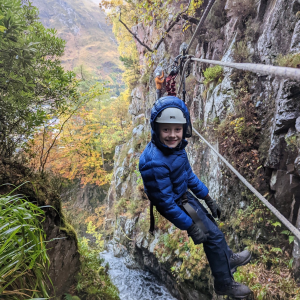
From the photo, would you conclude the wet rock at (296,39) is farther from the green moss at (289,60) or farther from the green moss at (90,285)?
the green moss at (90,285)

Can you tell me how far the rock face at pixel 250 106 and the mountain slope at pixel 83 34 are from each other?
45491mm

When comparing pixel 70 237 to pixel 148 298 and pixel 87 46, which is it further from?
pixel 87 46

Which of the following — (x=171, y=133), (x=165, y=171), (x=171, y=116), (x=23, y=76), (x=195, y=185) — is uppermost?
(x=23, y=76)

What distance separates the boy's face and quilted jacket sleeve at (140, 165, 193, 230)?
0.28m

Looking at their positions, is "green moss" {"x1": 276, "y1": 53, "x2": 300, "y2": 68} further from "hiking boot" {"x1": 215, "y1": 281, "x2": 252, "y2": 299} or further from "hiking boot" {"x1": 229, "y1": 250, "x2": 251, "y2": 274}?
"hiking boot" {"x1": 215, "y1": 281, "x2": 252, "y2": 299}

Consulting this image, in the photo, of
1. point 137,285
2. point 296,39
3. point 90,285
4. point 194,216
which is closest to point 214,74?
point 296,39

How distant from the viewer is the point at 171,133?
1797 millimetres

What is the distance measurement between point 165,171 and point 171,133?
15.8 inches

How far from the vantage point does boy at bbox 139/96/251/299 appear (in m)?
1.77

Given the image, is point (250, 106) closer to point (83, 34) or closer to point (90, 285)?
point (90, 285)

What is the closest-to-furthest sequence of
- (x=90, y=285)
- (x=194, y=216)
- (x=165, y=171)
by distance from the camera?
(x=165, y=171)
(x=194, y=216)
(x=90, y=285)

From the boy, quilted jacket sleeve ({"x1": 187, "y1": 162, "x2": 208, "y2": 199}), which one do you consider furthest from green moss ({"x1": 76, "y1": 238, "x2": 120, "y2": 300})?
quilted jacket sleeve ({"x1": 187, "y1": 162, "x2": 208, "y2": 199})

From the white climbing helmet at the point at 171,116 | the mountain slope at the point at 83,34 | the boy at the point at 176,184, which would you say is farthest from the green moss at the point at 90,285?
the mountain slope at the point at 83,34

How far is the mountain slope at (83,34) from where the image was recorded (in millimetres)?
49375
